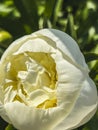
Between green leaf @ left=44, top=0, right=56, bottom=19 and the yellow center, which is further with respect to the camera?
green leaf @ left=44, top=0, right=56, bottom=19

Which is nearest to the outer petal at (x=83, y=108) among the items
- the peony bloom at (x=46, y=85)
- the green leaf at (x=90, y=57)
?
the peony bloom at (x=46, y=85)

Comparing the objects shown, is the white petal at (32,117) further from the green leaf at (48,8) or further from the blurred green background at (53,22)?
the green leaf at (48,8)

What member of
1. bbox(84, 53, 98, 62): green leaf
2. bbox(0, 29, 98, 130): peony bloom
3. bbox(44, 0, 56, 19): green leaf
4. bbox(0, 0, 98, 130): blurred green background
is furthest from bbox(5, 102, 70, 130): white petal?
bbox(44, 0, 56, 19): green leaf

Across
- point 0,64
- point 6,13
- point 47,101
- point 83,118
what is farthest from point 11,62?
point 6,13

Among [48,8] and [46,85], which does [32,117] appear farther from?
[48,8]

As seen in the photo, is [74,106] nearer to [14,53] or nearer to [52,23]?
[14,53]

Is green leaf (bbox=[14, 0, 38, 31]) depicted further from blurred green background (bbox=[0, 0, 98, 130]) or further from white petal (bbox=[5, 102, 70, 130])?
white petal (bbox=[5, 102, 70, 130])
